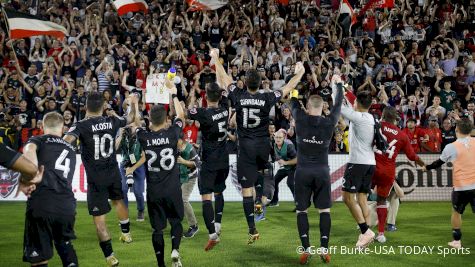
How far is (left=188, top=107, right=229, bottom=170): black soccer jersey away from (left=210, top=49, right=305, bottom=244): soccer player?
0.30 meters

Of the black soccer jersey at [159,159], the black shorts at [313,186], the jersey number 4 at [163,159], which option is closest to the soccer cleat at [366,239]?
the black shorts at [313,186]

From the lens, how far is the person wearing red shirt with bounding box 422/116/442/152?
805 inches

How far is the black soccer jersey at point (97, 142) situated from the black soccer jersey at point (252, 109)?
2.17 meters

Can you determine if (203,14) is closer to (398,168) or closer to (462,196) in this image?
(398,168)

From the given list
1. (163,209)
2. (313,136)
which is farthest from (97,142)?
(313,136)

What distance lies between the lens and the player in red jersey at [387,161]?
41.2 feet

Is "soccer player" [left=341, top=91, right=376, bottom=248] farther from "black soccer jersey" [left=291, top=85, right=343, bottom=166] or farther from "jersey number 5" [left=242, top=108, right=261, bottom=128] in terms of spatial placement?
"jersey number 5" [left=242, top=108, right=261, bottom=128]

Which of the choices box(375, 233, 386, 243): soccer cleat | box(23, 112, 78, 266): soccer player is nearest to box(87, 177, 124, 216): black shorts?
box(23, 112, 78, 266): soccer player

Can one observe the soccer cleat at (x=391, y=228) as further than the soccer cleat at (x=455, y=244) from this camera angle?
Yes

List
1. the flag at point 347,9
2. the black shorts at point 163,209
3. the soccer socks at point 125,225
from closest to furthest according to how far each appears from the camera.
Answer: the black shorts at point 163,209 → the soccer socks at point 125,225 → the flag at point 347,9

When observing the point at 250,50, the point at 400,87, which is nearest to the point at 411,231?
the point at 400,87

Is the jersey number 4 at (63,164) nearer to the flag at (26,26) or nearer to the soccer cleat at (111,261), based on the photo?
the soccer cleat at (111,261)

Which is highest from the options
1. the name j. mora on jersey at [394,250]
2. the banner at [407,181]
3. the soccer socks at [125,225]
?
the soccer socks at [125,225]

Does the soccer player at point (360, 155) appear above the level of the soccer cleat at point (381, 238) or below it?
above
